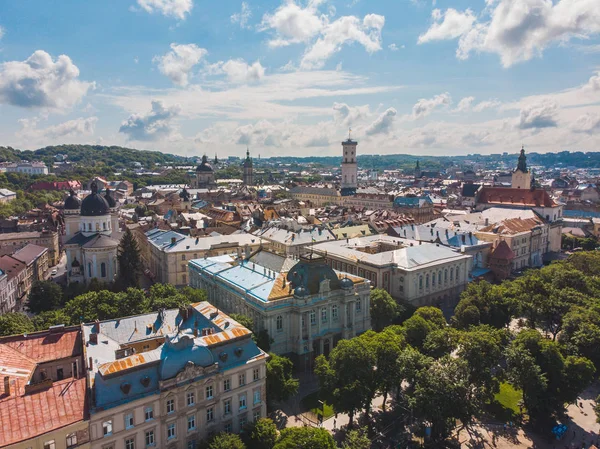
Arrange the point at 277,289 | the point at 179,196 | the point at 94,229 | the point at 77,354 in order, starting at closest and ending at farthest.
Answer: the point at 77,354
the point at 277,289
the point at 94,229
the point at 179,196

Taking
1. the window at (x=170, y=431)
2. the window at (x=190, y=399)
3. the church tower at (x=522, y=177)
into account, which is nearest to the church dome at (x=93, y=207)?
the window at (x=190, y=399)

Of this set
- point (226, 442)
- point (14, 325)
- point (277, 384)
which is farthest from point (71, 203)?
point (226, 442)

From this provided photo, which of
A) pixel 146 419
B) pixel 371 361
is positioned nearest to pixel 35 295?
pixel 146 419

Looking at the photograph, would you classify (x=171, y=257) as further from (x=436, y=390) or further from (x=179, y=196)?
(x=179, y=196)

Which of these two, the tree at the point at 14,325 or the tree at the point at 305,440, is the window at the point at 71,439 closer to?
the tree at the point at 305,440

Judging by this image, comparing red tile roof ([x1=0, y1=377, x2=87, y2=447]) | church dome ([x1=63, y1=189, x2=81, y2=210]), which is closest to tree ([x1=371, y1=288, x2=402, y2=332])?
red tile roof ([x1=0, y1=377, x2=87, y2=447])

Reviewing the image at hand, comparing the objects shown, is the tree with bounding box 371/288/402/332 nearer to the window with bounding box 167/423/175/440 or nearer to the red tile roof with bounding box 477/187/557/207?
the window with bounding box 167/423/175/440
